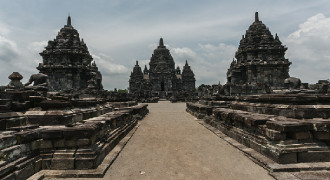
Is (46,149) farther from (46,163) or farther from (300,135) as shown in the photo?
(300,135)

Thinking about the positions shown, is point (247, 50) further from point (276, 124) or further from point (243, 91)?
point (276, 124)

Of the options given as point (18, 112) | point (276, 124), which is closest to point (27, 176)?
point (18, 112)

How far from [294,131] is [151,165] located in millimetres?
2882

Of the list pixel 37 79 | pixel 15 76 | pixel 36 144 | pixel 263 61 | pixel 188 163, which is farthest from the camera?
pixel 263 61

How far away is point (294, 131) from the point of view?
3.97 meters

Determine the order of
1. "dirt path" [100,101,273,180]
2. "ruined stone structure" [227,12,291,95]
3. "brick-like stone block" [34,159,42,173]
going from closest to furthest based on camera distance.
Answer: "brick-like stone block" [34,159,42,173], "dirt path" [100,101,273,180], "ruined stone structure" [227,12,291,95]

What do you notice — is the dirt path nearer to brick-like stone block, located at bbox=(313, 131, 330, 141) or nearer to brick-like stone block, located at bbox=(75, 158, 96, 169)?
brick-like stone block, located at bbox=(75, 158, 96, 169)

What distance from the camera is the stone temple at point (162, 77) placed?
2063 inches

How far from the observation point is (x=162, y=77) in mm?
52531

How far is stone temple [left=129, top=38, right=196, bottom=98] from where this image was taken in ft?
172

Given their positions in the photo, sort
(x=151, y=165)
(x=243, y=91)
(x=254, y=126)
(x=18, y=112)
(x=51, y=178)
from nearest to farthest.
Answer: (x=51, y=178) → (x=151, y=165) → (x=18, y=112) → (x=254, y=126) → (x=243, y=91)

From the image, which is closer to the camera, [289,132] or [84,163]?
[84,163]

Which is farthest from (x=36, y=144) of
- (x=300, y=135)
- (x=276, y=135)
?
(x=300, y=135)

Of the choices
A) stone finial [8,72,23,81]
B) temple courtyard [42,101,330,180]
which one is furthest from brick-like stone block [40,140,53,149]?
stone finial [8,72,23,81]
